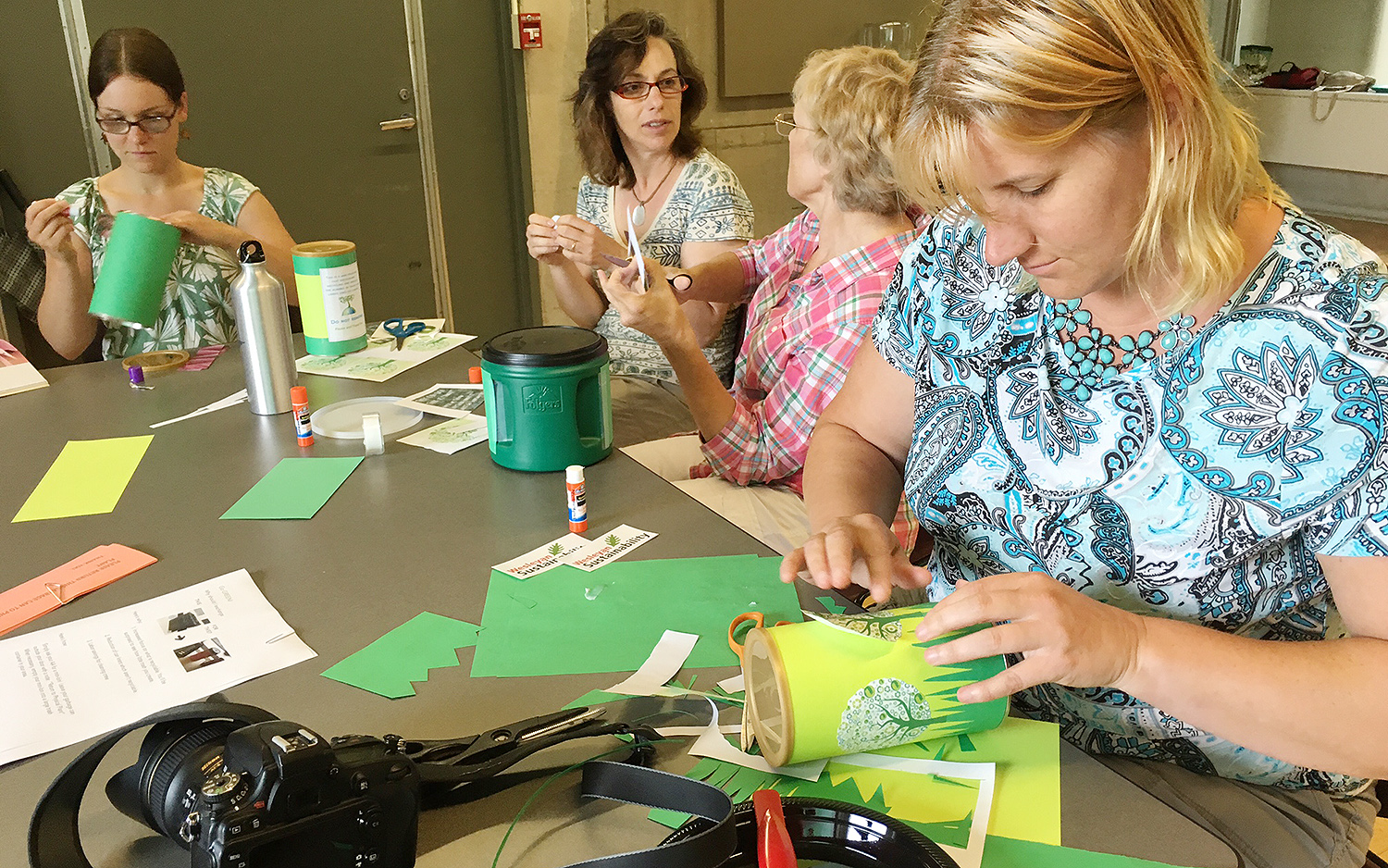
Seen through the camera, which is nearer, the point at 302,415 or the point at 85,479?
the point at 85,479

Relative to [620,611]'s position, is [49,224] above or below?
above

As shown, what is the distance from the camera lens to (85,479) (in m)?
1.54

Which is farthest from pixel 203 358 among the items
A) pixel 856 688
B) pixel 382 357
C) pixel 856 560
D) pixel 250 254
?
pixel 856 688

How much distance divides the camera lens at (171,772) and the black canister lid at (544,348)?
29.3 inches

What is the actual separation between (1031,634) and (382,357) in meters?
1.60

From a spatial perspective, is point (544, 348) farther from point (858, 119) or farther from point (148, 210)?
point (148, 210)

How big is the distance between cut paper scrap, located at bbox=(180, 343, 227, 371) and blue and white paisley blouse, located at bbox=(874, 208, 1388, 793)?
57.2 inches

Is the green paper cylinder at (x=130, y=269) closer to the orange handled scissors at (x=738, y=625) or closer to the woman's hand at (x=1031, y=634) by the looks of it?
the orange handled scissors at (x=738, y=625)

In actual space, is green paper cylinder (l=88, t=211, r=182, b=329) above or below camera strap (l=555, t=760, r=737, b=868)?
above

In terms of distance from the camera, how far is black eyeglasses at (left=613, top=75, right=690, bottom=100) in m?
2.67

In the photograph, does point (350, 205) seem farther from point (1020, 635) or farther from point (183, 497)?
point (1020, 635)

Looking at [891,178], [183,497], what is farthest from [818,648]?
[891,178]

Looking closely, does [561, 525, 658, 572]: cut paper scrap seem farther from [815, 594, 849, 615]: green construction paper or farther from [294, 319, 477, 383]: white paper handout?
[294, 319, 477, 383]: white paper handout

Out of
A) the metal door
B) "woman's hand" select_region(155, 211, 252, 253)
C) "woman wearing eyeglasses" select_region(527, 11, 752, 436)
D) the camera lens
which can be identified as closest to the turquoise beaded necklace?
the camera lens
